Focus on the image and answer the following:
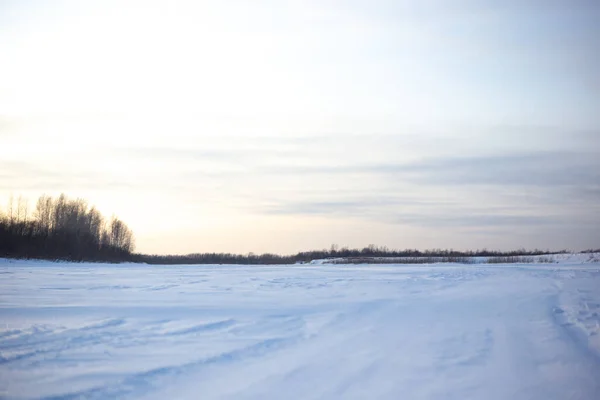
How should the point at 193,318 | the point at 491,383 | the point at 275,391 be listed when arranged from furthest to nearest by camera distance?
the point at 193,318 < the point at 491,383 < the point at 275,391

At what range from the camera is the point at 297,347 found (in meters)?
4.96

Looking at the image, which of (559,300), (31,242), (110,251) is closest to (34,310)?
(559,300)

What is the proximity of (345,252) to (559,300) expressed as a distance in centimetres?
6220

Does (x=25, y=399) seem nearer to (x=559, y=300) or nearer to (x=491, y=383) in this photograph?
(x=491, y=383)

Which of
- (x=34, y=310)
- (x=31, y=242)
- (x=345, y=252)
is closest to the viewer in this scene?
(x=34, y=310)

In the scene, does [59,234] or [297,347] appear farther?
[59,234]

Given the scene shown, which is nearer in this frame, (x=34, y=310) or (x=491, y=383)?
(x=491, y=383)

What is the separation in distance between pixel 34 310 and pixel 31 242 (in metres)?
38.8

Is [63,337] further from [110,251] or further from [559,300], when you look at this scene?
[110,251]

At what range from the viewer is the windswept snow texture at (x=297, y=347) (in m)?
3.74

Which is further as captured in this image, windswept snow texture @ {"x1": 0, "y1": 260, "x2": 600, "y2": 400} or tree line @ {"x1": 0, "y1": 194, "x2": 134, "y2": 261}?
tree line @ {"x1": 0, "y1": 194, "x2": 134, "y2": 261}

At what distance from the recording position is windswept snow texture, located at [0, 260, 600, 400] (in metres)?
3.74

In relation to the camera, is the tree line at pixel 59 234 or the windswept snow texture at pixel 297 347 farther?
the tree line at pixel 59 234

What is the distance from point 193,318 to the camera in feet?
21.2
